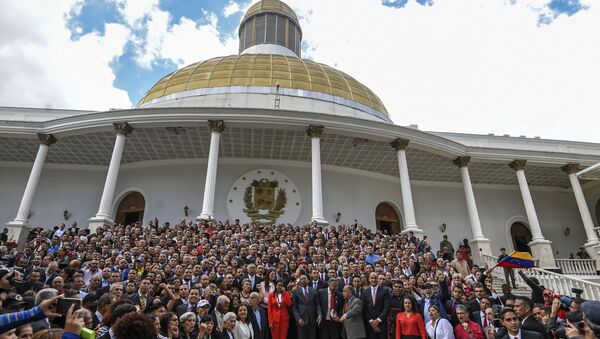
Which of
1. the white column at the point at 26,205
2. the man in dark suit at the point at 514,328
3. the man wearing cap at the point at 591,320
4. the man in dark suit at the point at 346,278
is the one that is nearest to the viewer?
the man wearing cap at the point at 591,320

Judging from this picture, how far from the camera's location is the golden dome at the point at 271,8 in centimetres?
2991

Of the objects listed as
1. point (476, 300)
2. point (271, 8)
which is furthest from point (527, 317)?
point (271, 8)

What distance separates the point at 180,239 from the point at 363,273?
18.4 feet

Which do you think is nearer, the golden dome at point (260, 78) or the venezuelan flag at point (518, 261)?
the venezuelan flag at point (518, 261)

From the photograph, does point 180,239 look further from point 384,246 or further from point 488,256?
point 488,256

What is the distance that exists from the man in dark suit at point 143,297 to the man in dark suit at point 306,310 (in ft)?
7.77

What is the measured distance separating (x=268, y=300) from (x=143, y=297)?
202cm

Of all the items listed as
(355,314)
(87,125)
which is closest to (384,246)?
(355,314)

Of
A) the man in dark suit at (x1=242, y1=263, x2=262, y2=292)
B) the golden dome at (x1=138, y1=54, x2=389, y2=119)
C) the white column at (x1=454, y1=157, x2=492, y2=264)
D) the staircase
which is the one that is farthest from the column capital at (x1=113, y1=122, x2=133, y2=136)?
the white column at (x1=454, y1=157, x2=492, y2=264)

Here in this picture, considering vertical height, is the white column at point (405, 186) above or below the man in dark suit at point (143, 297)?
above

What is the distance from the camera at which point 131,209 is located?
1783cm

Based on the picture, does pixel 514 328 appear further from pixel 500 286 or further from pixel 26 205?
pixel 26 205

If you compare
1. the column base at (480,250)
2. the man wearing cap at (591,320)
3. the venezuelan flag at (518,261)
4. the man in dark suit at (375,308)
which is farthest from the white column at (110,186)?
the column base at (480,250)

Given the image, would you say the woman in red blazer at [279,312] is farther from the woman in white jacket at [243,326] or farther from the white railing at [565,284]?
the white railing at [565,284]
